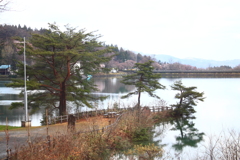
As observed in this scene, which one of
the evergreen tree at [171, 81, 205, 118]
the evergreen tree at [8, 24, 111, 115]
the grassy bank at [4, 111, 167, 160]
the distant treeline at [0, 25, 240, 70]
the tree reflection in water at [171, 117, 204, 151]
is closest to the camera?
the grassy bank at [4, 111, 167, 160]

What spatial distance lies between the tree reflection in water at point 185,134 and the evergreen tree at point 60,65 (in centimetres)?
910

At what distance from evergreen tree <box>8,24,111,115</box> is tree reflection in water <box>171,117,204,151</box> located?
9.10m

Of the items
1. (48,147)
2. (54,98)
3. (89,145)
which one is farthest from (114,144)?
(54,98)

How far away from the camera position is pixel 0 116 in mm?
30875

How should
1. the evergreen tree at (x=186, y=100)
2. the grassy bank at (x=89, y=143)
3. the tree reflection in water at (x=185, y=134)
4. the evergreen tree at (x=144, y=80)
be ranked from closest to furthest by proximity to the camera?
1. the grassy bank at (x=89, y=143)
2. the tree reflection in water at (x=185, y=134)
3. the evergreen tree at (x=144, y=80)
4. the evergreen tree at (x=186, y=100)

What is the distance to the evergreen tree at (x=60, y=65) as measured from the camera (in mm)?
23953

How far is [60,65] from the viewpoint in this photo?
2675 cm

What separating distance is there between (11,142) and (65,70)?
578 inches

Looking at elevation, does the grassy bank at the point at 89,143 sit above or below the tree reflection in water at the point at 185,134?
above

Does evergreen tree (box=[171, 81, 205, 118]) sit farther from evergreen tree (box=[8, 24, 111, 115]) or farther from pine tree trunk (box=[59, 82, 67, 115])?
pine tree trunk (box=[59, 82, 67, 115])

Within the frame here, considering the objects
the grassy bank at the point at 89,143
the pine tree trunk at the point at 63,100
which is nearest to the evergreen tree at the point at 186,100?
the grassy bank at the point at 89,143

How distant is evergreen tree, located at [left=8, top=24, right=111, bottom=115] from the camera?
78.6 feet

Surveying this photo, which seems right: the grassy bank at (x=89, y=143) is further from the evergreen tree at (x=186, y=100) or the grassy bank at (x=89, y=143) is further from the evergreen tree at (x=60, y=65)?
the evergreen tree at (x=186, y=100)

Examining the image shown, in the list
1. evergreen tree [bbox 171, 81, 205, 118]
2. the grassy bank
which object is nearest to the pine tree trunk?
the grassy bank
